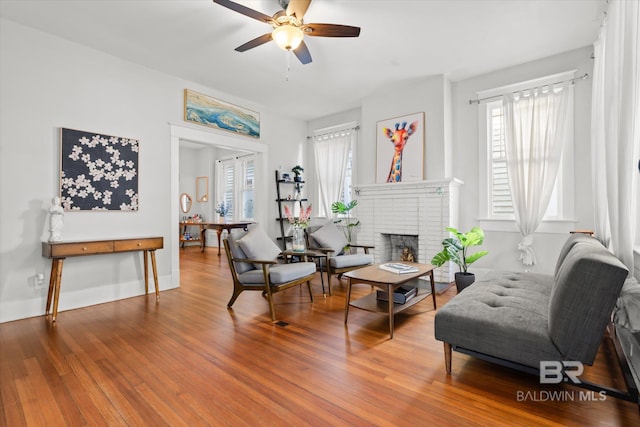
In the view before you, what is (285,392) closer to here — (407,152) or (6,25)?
(407,152)

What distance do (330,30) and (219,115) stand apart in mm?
2835

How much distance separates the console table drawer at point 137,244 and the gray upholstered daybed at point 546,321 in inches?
136

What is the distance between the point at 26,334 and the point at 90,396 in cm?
160

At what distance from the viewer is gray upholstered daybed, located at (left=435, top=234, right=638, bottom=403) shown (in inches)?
58.4

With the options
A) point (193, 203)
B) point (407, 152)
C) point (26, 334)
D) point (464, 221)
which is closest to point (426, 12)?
point (407, 152)

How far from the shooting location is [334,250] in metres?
4.27

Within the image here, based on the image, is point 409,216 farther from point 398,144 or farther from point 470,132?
point 470,132

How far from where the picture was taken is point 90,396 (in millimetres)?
1767

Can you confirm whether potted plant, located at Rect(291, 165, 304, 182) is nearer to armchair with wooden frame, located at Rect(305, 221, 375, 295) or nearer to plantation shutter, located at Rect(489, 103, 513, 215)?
armchair with wooden frame, located at Rect(305, 221, 375, 295)

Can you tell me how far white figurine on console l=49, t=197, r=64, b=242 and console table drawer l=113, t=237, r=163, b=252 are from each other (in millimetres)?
524

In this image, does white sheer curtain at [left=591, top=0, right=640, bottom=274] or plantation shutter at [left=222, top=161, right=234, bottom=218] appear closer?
white sheer curtain at [left=591, top=0, right=640, bottom=274]

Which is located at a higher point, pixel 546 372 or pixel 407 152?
pixel 407 152

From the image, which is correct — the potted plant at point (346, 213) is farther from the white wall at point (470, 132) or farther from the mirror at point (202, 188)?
the mirror at point (202, 188)

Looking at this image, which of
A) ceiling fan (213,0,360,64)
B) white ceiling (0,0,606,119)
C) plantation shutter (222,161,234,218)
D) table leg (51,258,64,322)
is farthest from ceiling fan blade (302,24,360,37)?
plantation shutter (222,161,234,218)
